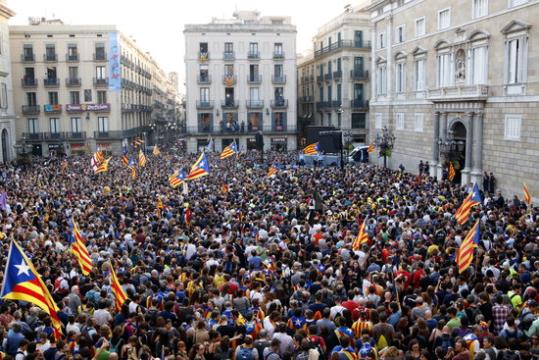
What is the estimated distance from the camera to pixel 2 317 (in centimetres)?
981

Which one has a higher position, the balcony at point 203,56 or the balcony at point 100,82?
the balcony at point 203,56

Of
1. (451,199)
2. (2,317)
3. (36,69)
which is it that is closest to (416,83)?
(451,199)

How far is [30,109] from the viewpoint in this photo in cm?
5566

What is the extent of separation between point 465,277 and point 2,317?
8.95 meters

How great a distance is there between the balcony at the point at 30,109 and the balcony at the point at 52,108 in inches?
26.3

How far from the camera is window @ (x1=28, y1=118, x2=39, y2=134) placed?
2213 inches

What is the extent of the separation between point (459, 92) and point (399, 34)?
389 inches

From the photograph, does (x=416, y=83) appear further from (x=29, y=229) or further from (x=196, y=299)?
(x=196, y=299)

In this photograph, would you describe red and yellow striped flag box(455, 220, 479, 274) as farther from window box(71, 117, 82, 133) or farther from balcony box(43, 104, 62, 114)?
balcony box(43, 104, 62, 114)

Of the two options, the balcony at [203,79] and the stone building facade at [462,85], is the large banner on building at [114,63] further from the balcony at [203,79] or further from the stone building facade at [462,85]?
the stone building facade at [462,85]

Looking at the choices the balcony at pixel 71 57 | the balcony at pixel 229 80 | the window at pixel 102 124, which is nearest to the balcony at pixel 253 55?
the balcony at pixel 229 80

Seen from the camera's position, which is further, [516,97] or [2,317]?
[516,97]

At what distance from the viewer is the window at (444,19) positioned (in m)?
32.3

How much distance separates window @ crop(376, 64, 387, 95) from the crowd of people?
20198 millimetres
